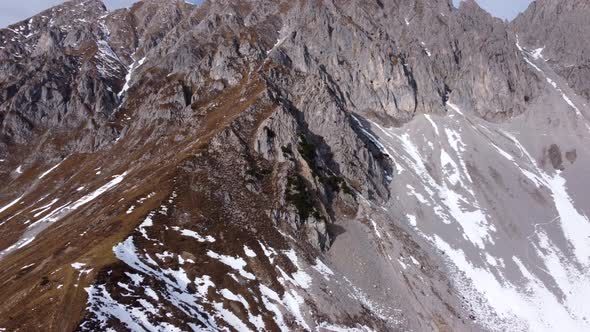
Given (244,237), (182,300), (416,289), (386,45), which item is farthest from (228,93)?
(182,300)

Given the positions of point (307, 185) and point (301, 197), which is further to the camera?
point (307, 185)

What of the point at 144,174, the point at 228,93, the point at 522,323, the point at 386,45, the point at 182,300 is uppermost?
the point at 386,45

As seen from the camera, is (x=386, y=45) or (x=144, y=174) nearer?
(x=144, y=174)

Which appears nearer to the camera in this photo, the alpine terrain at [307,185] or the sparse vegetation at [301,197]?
the alpine terrain at [307,185]

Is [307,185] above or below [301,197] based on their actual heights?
above

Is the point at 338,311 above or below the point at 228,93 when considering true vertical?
below

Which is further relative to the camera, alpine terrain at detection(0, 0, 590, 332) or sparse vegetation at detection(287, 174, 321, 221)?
sparse vegetation at detection(287, 174, 321, 221)

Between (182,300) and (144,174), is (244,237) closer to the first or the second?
(182,300)

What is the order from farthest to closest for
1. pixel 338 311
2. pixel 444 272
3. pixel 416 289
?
1. pixel 444 272
2. pixel 416 289
3. pixel 338 311
